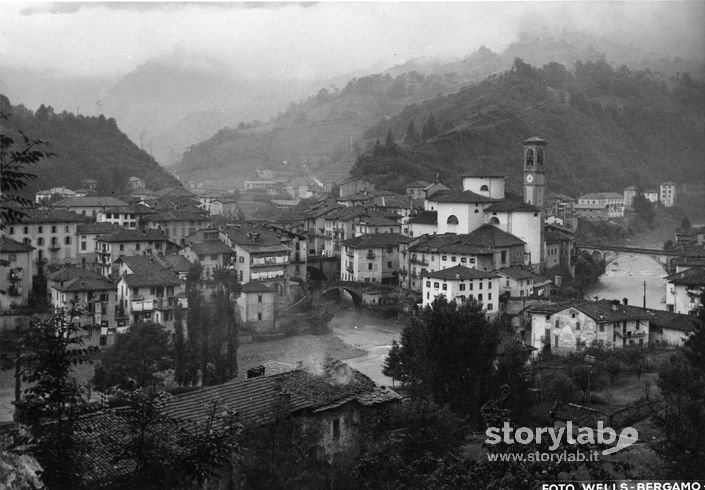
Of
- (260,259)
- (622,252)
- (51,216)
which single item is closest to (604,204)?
(622,252)

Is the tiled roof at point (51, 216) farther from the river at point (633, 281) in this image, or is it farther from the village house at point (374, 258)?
the river at point (633, 281)

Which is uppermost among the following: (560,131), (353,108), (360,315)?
(353,108)

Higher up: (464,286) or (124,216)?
(124,216)

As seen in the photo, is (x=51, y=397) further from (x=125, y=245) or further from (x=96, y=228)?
(x=96, y=228)

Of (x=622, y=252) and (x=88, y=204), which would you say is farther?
(x=622, y=252)

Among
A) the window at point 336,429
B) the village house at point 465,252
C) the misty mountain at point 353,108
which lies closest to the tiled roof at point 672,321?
the village house at point 465,252

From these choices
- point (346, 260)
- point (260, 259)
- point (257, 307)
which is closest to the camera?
point (257, 307)

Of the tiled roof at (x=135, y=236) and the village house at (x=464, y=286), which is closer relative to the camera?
the village house at (x=464, y=286)

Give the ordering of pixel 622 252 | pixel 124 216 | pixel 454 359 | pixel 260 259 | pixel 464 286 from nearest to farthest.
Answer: pixel 454 359 < pixel 464 286 < pixel 260 259 < pixel 124 216 < pixel 622 252
